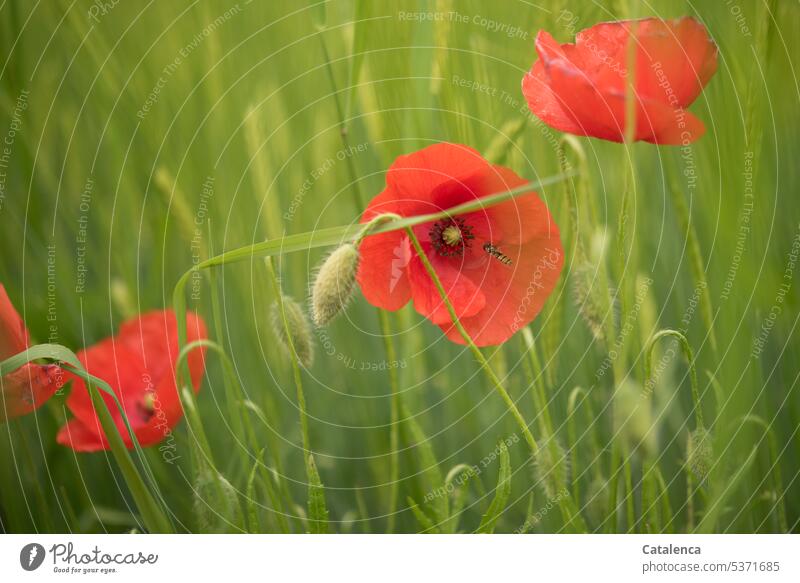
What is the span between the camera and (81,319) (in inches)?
29.7

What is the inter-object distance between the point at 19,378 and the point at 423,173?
38cm

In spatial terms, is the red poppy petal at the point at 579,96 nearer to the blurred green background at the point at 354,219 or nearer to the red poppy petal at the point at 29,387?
the blurred green background at the point at 354,219

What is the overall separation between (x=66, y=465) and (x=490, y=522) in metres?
0.37

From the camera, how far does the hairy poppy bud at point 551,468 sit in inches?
28.7

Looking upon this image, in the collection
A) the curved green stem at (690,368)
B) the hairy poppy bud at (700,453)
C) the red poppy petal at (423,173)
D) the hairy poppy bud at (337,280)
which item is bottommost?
the hairy poppy bud at (700,453)

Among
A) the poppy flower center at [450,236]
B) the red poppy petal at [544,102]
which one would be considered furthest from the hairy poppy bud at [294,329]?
the red poppy petal at [544,102]

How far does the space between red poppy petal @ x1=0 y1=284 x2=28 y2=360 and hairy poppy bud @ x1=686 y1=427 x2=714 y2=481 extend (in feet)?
1.89

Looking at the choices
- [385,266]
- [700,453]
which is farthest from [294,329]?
[700,453]

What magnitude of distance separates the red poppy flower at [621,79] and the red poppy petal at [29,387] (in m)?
0.46

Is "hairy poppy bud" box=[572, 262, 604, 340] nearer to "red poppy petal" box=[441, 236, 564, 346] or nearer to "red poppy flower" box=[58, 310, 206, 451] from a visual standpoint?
"red poppy petal" box=[441, 236, 564, 346]

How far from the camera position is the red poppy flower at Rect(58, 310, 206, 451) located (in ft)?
2.37

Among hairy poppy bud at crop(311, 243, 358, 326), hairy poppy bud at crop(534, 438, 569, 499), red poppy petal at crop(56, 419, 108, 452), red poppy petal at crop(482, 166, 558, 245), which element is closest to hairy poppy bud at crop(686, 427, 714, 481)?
hairy poppy bud at crop(534, 438, 569, 499)
